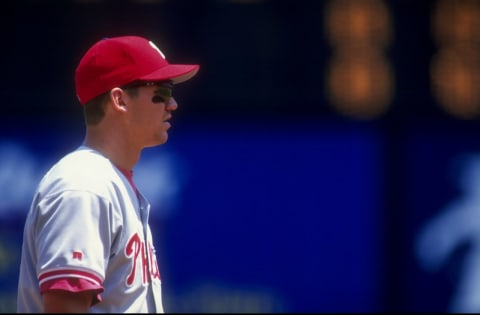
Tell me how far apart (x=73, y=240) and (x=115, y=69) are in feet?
1.42

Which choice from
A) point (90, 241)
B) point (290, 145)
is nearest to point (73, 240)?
point (90, 241)

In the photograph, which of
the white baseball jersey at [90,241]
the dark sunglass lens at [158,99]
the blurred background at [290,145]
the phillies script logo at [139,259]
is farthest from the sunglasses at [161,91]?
the blurred background at [290,145]

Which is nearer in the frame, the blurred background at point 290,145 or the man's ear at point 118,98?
the man's ear at point 118,98

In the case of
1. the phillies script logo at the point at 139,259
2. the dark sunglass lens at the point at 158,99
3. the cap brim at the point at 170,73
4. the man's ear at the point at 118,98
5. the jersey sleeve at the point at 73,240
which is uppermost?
the cap brim at the point at 170,73

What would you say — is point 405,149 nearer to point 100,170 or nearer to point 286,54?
point 286,54

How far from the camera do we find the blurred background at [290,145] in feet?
22.7

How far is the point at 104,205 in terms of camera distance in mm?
2586

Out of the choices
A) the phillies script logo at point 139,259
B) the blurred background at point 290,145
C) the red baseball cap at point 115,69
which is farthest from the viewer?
the blurred background at point 290,145

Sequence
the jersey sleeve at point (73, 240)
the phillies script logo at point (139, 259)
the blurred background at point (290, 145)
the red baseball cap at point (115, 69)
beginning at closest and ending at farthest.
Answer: the jersey sleeve at point (73, 240) < the phillies script logo at point (139, 259) < the red baseball cap at point (115, 69) < the blurred background at point (290, 145)

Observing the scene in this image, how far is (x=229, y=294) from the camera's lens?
7012mm

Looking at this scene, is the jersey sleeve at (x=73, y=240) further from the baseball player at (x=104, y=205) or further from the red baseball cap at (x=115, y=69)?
the red baseball cap at (x=115, y=69)

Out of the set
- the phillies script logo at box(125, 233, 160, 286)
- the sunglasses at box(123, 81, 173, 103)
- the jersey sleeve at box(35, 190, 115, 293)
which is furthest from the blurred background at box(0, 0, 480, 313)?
the jersey sleeve at box(35, 190, 115, 293)

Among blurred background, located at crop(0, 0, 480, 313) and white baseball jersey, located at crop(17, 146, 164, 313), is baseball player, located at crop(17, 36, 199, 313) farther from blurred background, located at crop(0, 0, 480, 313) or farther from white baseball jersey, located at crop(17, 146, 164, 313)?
blurred background, located at crop(0, 0, 480, 313)

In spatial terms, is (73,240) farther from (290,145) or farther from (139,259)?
(290,145)
